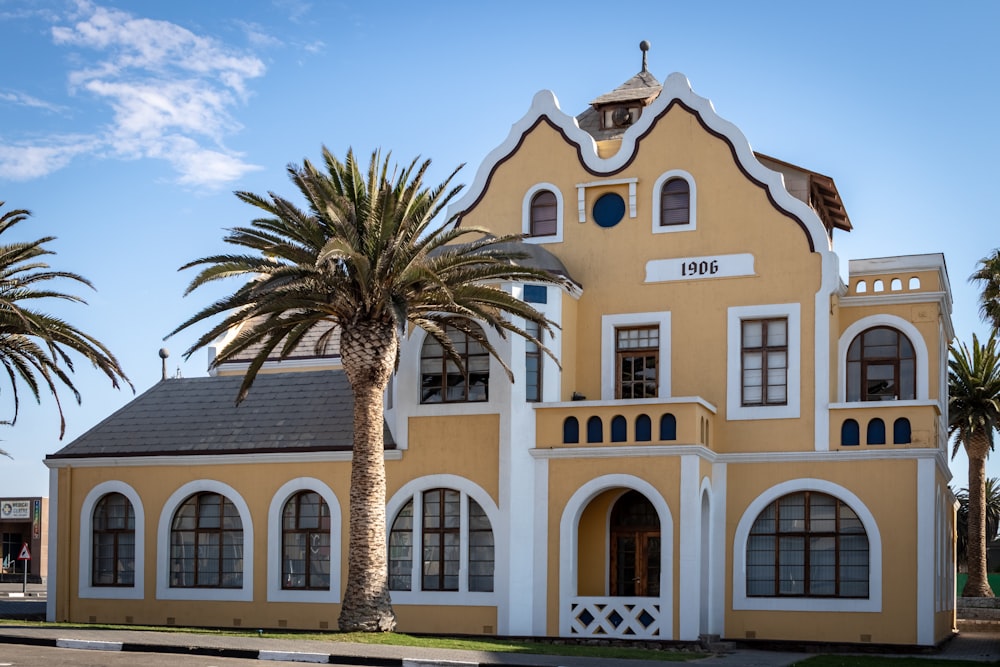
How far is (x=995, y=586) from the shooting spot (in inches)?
2307

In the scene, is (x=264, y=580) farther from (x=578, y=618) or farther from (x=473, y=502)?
(x=578, y=618)

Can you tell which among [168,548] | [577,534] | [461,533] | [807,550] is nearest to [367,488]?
[461,533]

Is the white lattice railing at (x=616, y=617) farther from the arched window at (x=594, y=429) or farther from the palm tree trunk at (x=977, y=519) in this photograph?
the palm tree trunk at (x=977, y=519)

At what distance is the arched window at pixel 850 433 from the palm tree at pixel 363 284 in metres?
6.70

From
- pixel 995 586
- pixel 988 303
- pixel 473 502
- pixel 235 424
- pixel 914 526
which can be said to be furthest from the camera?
pixel 995 586

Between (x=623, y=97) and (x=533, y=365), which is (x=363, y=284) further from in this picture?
(x=623, y=97)

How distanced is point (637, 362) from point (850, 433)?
4.90 meters

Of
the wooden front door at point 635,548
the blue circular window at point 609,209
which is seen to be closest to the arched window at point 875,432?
the wooden front door at point 635,548

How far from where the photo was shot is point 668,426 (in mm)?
28141

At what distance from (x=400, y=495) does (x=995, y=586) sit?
3739cm

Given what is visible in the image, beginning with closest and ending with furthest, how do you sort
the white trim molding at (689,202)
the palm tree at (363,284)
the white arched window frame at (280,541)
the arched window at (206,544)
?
the palm tree at (363,284) → the white trim molding at (689,202) → the white arched window frame at (280,541) → the arched window at (206,544)

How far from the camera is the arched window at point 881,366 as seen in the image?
97.6 feet

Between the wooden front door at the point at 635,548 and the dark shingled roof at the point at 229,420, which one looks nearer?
the wooden front door at the point at 635,548

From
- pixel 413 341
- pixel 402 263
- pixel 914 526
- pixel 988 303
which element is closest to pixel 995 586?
pixel 988 303
